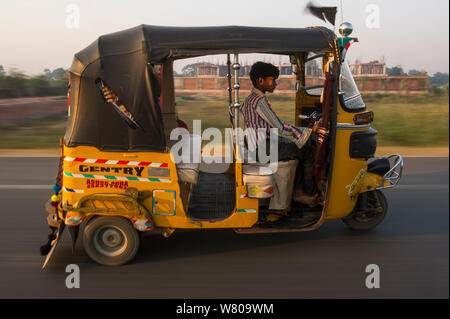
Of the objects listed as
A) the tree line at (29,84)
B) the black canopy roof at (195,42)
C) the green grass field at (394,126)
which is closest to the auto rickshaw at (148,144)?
the black canopy roof at (195,42)

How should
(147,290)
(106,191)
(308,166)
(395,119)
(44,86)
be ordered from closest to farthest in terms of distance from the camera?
(147,290) → (106,191) → (308,166) → (395,119) → (44,86)

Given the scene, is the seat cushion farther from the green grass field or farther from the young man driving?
the green grass field

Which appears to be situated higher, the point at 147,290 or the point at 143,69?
the point at 143,69

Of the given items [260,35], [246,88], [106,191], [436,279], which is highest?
[260,35]

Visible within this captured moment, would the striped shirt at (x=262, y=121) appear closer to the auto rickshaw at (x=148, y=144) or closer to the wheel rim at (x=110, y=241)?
the auto rickshaw at (x=148, y=144)

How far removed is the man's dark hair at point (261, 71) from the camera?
4.66m

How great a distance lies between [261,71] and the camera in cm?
468

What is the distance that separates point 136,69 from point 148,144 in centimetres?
68

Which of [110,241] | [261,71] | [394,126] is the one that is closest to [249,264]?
[110,241]

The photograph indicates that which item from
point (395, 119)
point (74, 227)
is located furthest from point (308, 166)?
point (395, 119)

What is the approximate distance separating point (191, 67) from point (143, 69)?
4.96 ft

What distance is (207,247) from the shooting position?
480cm

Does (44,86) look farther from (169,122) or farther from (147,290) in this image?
(147,290)

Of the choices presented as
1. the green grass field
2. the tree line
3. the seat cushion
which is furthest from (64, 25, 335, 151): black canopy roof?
the tree line
